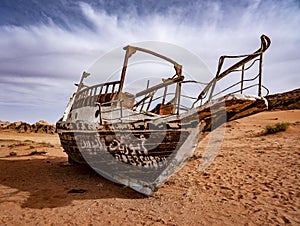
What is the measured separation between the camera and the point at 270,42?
13.5ft

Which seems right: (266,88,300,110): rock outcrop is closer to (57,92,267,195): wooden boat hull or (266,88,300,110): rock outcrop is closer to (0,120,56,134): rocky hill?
(57,92,267,195): wooden boat hull

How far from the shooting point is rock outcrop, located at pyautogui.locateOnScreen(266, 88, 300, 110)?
3075 cm

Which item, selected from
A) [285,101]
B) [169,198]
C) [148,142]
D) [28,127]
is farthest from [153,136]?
[285,101]

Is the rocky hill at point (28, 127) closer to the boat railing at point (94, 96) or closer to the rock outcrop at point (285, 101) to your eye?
the boat railing at point (94, 96)

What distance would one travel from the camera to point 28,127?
27.7 meters

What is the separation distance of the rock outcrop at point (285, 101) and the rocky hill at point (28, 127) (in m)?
31.8

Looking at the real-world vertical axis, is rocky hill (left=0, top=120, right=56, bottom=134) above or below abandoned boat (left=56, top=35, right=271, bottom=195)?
above

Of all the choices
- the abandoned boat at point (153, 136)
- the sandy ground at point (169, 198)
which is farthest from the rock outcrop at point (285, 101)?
the abandoned boat at point (153, 136)

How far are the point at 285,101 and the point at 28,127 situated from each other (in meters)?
37.6

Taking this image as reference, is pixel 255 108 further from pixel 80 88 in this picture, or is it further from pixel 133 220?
pixel 80 88

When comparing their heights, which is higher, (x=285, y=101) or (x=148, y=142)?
(x=285, y=101)

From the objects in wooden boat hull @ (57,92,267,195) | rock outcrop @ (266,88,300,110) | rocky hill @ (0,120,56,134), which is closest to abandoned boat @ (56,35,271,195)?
wooden boat hull @ (57,92,267,195)

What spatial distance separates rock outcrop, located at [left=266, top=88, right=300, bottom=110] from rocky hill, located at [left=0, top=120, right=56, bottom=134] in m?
31.8

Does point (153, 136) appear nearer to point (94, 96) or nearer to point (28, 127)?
point (94, 96)
